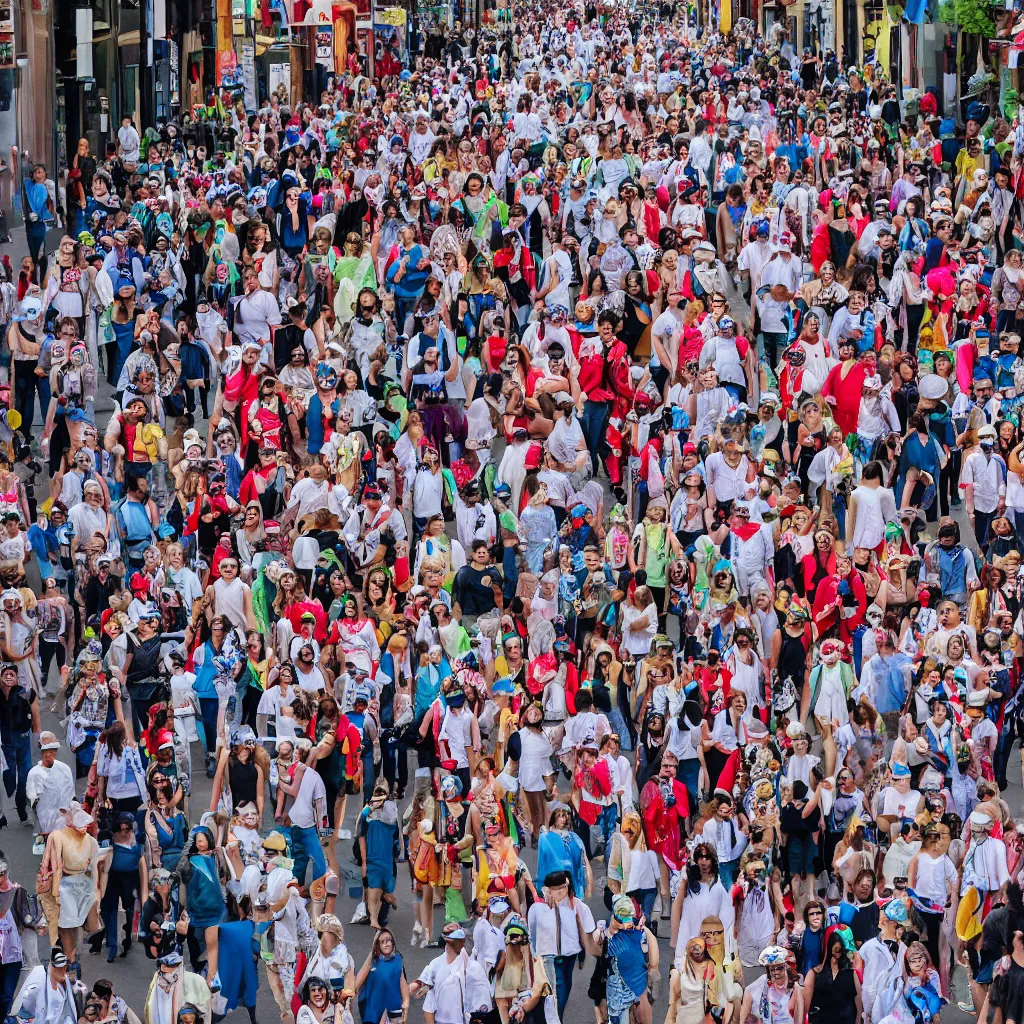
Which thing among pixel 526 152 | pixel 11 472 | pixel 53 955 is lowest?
pixel 53 955

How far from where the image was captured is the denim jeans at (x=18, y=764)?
18.0 m

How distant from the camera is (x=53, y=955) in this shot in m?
14.5

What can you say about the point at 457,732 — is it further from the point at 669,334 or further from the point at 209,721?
the point at 669,334

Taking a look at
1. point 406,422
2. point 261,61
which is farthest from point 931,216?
point 261,61

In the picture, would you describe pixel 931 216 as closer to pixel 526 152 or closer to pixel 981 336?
pixel 981 336

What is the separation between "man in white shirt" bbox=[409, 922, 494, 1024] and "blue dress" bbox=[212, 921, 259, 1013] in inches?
49.5

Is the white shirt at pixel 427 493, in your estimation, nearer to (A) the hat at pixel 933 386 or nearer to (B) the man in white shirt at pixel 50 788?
(A) the hat at pixel 933 386

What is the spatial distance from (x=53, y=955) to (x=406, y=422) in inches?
324

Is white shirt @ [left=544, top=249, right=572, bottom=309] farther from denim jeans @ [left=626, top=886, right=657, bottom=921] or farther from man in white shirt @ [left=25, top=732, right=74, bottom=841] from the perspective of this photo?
denim jeans @ [left=626, top=886, right=657, bottom=921]

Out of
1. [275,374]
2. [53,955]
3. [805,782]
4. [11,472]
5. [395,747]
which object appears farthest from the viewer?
[275,374]

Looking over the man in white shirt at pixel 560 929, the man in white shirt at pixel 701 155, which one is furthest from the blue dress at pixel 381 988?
the man in white shirt at pixel 701 155

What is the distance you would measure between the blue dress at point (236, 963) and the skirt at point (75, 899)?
3.18ft

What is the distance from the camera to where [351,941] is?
16.8 meters

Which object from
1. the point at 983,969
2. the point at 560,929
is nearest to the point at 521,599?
the point at 560,929
